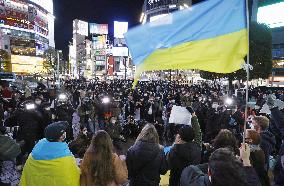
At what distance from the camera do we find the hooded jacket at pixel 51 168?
3.87 m

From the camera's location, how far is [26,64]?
3629 inches

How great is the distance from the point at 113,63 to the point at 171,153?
135844 mm

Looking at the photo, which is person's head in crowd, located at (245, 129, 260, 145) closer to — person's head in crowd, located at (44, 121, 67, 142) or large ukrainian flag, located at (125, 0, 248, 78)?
large ukrainian flag, located at (125, 0, 248, 78)

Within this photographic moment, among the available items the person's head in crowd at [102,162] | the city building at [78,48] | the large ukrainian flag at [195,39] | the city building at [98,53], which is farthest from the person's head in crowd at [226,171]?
the city building at [78,48]

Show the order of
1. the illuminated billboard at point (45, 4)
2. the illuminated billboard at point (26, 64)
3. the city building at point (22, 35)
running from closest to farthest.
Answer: the illuminated billboard at point (26, 64) → the city building at point (22, 35) → the illuminated billboard at point (45, 4)

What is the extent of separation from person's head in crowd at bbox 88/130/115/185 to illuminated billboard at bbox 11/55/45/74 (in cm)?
8978

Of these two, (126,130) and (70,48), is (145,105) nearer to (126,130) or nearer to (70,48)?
(126,130)

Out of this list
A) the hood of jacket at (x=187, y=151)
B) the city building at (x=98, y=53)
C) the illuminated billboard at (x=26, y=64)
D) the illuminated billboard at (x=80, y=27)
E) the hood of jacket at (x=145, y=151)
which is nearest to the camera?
the hood of jacket at (x=145, y=151)

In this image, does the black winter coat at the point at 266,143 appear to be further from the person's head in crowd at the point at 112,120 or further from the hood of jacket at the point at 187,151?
the person's head in crowd at the point at 112,120

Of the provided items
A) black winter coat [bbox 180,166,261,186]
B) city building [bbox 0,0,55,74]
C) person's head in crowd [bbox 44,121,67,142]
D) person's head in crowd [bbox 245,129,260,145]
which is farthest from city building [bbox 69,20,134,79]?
black winter coat [bbox 180,166,261,186]

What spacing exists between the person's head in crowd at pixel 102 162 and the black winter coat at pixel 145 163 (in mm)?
722

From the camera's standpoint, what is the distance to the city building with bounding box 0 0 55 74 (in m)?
89.2

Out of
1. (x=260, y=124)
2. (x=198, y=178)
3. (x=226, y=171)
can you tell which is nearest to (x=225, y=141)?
(x=198, y=178)

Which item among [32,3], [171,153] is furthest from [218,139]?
[32,3]
